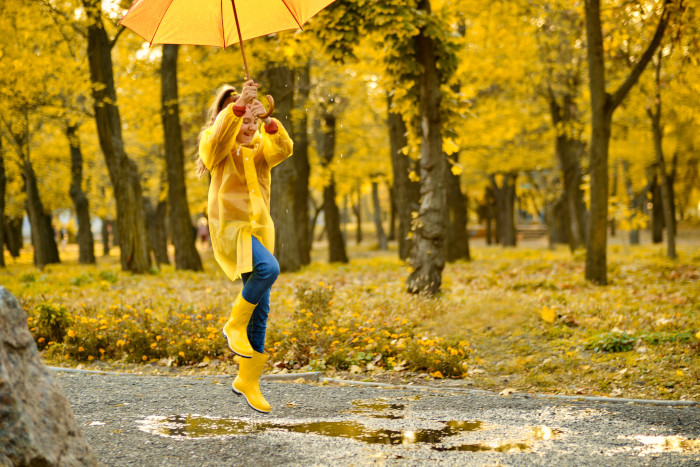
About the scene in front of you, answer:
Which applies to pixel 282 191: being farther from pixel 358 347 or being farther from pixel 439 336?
pixel 358 347

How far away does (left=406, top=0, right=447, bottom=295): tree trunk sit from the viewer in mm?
11211

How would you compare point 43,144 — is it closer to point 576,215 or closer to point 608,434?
point 576,215

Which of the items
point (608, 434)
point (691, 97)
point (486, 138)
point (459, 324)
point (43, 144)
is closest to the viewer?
point (608, 434)

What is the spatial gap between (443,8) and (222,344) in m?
6.65

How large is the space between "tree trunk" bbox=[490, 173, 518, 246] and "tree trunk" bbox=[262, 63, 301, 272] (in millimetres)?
18123

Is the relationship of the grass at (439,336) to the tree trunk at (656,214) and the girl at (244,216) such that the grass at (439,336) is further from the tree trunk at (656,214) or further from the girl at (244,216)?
the tree trunk at (656,214)

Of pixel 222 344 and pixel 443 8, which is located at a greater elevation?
pixel 443 8

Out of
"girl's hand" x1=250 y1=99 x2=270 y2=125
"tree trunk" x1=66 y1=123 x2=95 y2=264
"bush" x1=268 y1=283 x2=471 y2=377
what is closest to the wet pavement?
"bush" x1=268 y1=283 x2=471 y2=377

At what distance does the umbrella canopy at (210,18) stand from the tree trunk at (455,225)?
13.6m

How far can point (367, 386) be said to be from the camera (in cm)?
669

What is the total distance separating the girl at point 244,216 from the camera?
15.7 ft

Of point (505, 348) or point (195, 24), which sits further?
point (505, 348)

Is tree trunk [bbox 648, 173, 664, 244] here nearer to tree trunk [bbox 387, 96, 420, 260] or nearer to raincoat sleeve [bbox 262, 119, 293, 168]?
tree trunk [bbox 387, 96, 420, 260]

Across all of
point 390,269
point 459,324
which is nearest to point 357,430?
point 459,324
